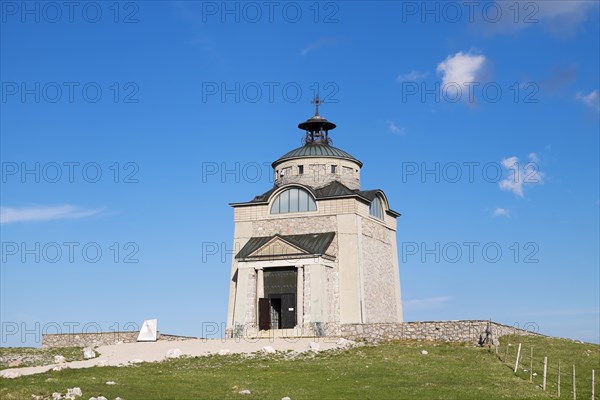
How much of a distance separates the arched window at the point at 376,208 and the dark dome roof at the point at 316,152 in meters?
3.63

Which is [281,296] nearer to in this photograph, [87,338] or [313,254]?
[313,254]

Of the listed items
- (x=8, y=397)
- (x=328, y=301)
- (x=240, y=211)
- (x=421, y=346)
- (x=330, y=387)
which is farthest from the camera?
(x=240, y=211)

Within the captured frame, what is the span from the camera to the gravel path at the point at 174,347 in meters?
36.9

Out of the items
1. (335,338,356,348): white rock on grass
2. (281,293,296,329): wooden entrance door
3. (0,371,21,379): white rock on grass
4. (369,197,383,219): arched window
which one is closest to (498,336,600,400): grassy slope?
(335,338,356,348): white rock on grass

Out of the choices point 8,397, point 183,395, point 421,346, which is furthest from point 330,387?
point 421,346

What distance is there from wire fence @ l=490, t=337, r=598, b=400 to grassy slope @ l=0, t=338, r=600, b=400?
0.53 meters

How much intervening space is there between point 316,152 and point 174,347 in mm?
19730

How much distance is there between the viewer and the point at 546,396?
28.7 metres

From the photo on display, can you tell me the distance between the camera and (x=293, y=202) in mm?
54719

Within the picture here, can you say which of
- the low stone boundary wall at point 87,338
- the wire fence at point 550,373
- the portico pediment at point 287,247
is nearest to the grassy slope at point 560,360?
the wire fence at point 550,373

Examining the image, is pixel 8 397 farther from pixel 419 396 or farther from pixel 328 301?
pixel 328 301

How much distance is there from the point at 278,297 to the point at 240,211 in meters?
7.20

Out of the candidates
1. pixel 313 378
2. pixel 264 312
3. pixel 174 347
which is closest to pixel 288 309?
pixel 264 312

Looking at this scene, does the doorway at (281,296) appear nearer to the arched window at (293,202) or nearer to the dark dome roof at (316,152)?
the arched window at (293,202)
